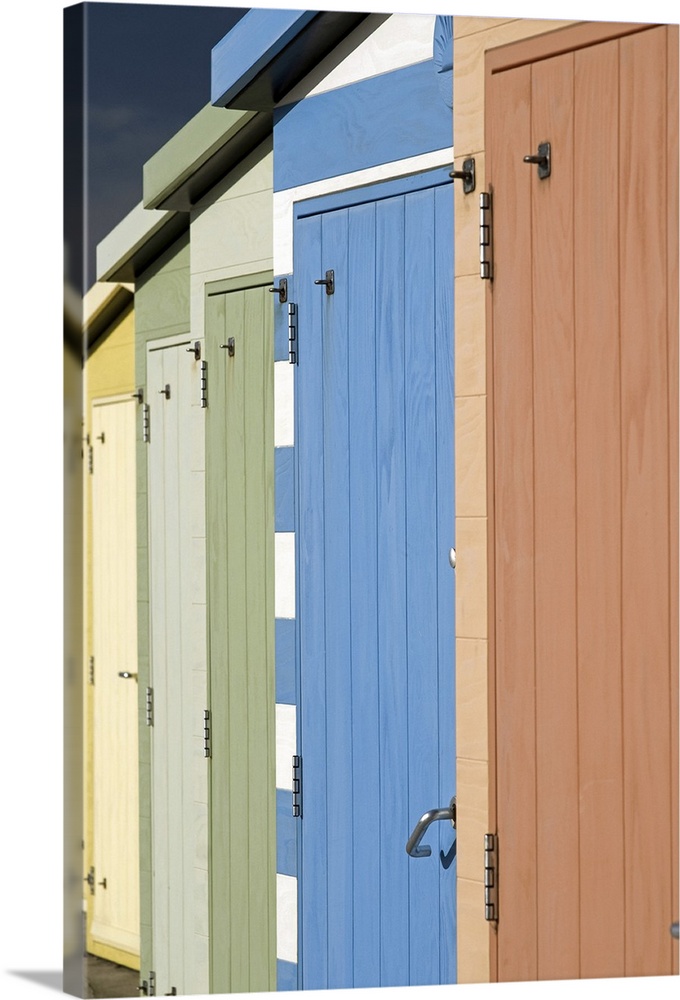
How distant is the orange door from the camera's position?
1846 mm

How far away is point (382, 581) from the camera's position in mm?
1834

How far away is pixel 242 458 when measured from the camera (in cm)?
Answer: 178

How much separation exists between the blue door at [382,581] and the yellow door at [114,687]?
239mm

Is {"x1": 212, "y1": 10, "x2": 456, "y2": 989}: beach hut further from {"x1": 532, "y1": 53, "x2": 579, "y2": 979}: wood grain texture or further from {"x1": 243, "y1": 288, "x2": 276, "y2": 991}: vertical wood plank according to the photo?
{"x1": 532, "y1": 53, "x2": 579, "y2": 979}: wood grain texture

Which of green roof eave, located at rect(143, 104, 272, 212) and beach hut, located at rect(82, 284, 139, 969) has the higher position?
green roof eave, located at rect(143, 104, 272, 212)

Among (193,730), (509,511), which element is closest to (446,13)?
(509,511)

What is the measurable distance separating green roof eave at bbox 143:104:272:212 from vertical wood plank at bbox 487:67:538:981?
332 millimetres

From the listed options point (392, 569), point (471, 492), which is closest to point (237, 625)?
point (392, 569)

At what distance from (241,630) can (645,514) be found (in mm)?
557

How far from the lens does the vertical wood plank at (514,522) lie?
6.14ft

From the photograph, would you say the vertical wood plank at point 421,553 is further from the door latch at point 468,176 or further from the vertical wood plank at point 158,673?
the vertical wood plank at point 158,673

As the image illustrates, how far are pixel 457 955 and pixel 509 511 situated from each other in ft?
1.94

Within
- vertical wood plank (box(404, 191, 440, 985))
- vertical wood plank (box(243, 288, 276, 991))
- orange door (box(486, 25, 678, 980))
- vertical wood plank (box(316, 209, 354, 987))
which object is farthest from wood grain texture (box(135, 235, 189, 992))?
orange door (box(486, 25, 678, 980))

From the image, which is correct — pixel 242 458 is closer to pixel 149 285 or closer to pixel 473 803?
pixel 149 285
